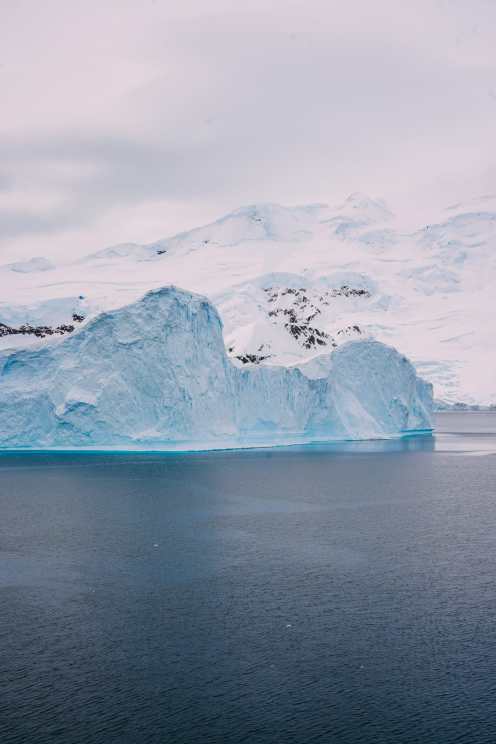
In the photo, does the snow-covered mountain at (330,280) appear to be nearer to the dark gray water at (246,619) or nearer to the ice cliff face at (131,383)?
the ice cliff face at (131,383)

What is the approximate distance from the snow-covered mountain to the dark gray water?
124 ft

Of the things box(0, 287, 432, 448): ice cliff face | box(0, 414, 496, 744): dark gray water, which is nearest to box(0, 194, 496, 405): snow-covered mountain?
box(0, 287, 432, 448): ice cliff face

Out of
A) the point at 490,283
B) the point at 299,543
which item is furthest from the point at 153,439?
the point at 490,283

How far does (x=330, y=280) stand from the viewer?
119250mm

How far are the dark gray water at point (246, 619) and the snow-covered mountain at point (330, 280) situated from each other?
3780 centimetres

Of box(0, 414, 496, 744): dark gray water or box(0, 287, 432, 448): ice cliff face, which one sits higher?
box(0, 287, 432, 448): ice cliff face

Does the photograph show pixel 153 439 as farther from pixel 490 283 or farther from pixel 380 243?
pixel 380 243

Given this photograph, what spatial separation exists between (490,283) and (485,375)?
31432 mm

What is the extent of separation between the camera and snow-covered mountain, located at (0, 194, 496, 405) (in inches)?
3548

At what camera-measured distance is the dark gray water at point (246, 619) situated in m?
8.83

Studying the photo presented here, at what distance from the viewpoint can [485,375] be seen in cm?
9812

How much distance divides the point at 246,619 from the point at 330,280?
358 ft

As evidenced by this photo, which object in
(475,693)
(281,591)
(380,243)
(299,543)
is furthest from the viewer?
(380,243)

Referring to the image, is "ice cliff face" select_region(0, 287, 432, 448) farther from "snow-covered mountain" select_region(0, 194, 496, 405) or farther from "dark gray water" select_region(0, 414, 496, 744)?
"snow-covered mountain" select_region(0, 194, 496, 405)
